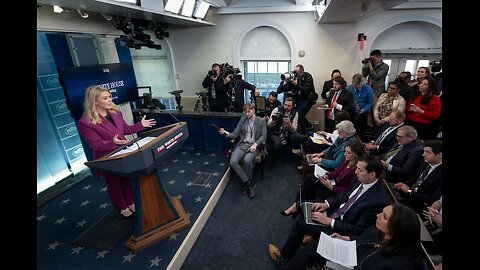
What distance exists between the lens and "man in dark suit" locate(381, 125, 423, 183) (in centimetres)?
249

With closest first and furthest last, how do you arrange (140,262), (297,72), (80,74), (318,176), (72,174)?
(140,262), (318,176), (80,74), (72,174), (297,72)

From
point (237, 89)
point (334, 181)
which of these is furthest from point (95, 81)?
point (334, 181)

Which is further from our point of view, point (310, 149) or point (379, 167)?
point (310, 149)

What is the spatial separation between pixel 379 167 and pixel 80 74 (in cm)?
387

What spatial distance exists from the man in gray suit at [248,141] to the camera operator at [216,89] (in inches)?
58.7

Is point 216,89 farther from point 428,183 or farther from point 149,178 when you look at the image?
point 428,183

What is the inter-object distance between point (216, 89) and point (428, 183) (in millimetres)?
3872

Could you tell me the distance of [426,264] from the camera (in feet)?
4.65

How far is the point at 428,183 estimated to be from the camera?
2.12 m

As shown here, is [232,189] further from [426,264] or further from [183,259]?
[426,264]

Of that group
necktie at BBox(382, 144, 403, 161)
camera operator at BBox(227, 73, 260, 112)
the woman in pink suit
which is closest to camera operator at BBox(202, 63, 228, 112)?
camera operator at BBox(227, 73, 260, 112)

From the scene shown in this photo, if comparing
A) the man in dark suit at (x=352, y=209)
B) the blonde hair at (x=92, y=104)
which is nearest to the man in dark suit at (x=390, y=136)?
the man in dark suit at (x=352, y=209)

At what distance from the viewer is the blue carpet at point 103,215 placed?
234 cm
